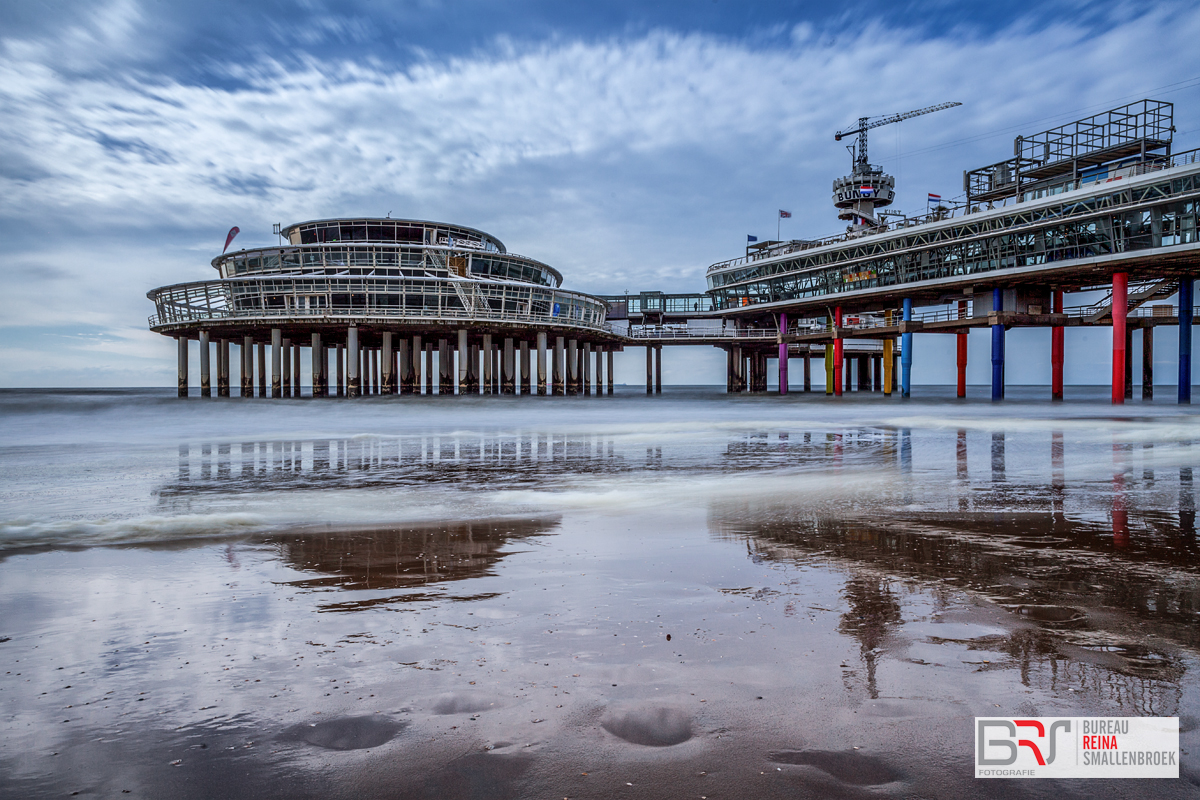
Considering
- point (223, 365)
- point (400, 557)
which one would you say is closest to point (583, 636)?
point (400, 557)

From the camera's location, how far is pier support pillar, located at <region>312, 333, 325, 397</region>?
59031 millimetres

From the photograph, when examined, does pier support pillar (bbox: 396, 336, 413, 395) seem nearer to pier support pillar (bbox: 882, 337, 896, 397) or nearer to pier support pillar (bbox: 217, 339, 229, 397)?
pier support pillar (bbox: 217, 339, 229, 397)

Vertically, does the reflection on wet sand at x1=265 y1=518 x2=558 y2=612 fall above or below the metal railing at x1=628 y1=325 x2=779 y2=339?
below

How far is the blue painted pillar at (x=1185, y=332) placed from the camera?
42.9 m

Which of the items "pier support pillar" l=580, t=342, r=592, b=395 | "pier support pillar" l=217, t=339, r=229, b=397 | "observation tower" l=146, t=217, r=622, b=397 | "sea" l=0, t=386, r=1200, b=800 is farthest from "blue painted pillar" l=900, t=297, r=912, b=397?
"pier support pillar" l=217, t=339, r=229, b=397

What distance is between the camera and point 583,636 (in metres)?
4.92

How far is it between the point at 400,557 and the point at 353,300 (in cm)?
5215

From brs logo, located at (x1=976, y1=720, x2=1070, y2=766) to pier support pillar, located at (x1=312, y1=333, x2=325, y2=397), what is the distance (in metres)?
60.5

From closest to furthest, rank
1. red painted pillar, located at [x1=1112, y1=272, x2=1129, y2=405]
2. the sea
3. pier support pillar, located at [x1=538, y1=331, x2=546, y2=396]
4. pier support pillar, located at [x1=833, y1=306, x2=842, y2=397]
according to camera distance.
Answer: the sea < red painted pillar, located at [x1=1112, y1=272, x2=1129, y2=405] < pier support pillar, located at [x1=538, y1=331, x2=546, y2=396] < pier support pillar, located at [x1=833, y1=306, x2=842, y2=397]

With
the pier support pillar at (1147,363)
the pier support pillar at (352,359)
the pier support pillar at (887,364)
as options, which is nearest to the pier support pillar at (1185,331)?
the pier support pillar at (1147,363)

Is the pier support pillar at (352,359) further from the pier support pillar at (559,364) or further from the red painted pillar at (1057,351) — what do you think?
the red painted pillar at (1057,351)

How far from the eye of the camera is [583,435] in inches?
1010

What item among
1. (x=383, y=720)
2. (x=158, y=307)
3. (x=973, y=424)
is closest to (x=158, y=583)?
(x=383, y=720)

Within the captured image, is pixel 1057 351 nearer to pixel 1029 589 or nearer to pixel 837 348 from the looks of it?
pixel 837 348
